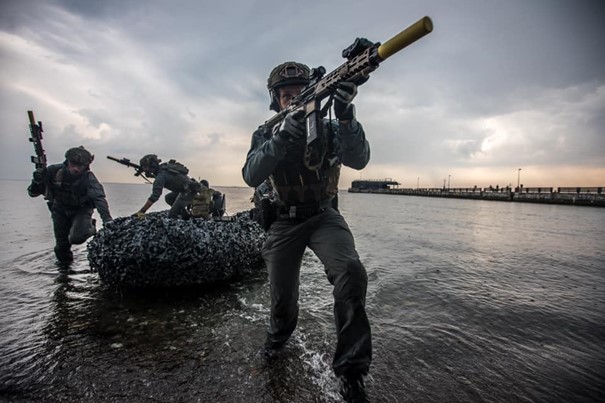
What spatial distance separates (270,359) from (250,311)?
3.81 feet

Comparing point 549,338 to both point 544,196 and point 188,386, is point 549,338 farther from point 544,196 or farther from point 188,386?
point 544,196

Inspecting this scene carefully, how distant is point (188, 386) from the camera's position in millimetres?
2279

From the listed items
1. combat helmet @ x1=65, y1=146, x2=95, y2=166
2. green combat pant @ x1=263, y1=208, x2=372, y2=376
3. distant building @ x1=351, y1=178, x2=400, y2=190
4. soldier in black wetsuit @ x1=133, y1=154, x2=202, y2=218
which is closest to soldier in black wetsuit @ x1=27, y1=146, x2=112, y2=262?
combat helmet @ x1=65, y1=146, x2=95, y2=166

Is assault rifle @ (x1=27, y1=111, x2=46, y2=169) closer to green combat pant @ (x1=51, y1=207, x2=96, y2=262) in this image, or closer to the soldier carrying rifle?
green combat pant @ (x1=51, y1=207, x2=96, y2=262)

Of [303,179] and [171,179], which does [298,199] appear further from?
[171,179]

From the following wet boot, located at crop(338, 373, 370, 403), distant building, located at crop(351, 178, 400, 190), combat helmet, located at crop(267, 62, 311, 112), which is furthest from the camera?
distant building, located at crop(351, 178, 400, 190)

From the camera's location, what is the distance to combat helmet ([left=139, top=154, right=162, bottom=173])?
26.3ft

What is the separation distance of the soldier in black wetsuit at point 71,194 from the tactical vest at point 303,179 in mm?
4454

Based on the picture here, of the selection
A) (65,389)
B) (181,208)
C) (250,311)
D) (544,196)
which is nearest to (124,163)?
(181,208)

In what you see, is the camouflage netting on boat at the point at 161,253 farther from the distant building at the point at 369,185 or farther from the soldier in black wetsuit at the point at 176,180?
the distant building at the point at 369,185

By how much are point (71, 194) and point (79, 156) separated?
0.81 m

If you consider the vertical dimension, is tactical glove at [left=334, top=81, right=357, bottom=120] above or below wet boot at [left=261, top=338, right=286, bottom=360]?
above

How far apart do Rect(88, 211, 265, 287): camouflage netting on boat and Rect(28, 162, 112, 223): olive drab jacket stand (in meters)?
1.75

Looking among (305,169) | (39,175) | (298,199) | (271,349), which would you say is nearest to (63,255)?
(39,175)
